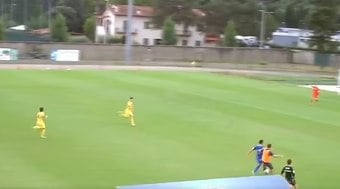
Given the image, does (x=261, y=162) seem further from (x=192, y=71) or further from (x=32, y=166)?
(x=192, y=71)

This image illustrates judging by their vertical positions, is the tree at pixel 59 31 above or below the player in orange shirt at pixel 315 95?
above

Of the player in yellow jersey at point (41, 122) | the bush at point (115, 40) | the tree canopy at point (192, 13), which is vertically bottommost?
the player in yellow jersey at point (41, 122)

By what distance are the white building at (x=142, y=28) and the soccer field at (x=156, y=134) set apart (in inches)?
2495

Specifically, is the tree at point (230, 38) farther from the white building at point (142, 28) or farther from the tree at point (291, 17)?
the tree at point (291, 17)

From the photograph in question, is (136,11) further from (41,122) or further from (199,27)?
(41,122)

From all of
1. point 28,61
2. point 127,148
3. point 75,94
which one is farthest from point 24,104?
point 28,61

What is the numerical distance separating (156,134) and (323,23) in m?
57.4

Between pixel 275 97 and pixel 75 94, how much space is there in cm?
1278

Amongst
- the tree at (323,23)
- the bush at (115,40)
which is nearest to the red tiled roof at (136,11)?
the bush at (115,40)

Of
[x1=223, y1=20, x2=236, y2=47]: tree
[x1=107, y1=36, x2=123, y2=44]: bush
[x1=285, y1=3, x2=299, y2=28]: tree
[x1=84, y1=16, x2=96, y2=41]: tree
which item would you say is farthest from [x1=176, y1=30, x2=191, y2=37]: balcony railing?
[x1=285, y1=3, x2=299, y2=28]: tree

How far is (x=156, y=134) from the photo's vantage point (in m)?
24.2

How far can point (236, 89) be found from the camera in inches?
1781

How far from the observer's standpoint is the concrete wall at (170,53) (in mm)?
74625

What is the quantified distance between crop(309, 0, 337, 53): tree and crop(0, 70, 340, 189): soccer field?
113ft
